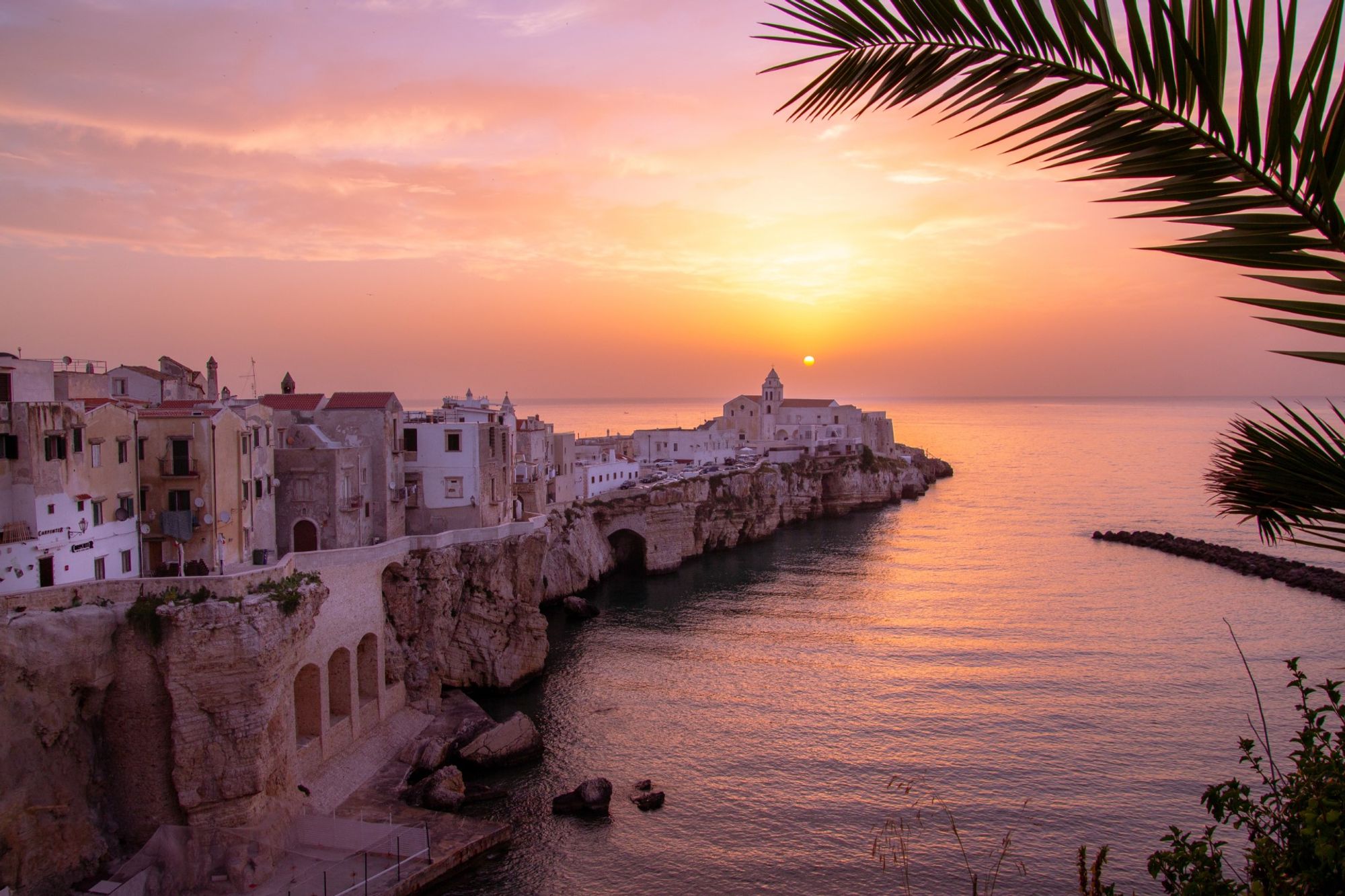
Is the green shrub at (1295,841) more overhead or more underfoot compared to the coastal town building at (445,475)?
more underfoot

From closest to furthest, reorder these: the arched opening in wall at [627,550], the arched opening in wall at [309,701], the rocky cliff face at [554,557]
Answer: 1. the arched opening in wall at [309,701]
2. the rocky cliff face at [554,557]
3. the arched opening in wall at [627,550]

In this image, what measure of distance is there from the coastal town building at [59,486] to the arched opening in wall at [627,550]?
112 ft

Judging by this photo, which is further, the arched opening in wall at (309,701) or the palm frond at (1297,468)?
the arched opening in wall at (309,701)

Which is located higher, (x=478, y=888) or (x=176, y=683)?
(x=176, y=683)

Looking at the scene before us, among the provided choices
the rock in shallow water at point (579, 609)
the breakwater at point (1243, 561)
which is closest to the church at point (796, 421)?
the breakwater at point (1243, 561)

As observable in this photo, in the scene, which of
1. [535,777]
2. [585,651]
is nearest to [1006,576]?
[585,651]

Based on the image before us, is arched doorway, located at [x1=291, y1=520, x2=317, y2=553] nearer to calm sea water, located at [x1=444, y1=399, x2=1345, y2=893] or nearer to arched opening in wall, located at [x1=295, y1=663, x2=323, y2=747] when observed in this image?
arched opening in wall, located at [x1=295, y1=663, x2=323, y2=747]

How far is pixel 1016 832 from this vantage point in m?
21.2

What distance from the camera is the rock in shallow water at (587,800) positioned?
23.1 meters

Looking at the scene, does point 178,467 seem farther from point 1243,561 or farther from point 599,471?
point 1243,561

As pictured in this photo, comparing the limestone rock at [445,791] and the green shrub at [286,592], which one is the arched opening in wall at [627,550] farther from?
the green shrub at [286,592]

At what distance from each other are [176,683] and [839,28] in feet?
68.7

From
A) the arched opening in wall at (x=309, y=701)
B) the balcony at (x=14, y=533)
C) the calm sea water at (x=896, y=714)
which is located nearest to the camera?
the balcony at (x=14, y=533)

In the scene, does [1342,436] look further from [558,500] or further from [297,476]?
[558,500]
